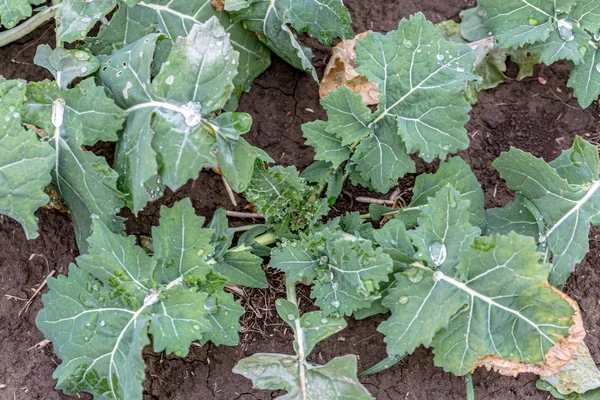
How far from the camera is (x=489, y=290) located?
91.0 inches

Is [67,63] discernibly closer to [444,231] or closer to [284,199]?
[284,199]

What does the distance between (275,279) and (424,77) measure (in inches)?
43.3

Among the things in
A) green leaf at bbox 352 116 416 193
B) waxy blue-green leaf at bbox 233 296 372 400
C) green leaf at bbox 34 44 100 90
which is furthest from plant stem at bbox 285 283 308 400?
green leaf at bbox 34 44 100 90

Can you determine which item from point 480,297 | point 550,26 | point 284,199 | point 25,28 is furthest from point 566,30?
point 25,28

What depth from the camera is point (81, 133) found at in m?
2.35

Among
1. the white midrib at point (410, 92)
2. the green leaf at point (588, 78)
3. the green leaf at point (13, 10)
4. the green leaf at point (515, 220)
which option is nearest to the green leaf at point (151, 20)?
the green leaf at point (13, 10)

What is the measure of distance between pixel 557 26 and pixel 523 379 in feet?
5.16

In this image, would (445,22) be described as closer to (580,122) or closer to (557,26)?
(557,26)

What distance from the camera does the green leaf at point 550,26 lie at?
280cm

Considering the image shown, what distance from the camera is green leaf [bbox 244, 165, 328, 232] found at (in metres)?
2.57

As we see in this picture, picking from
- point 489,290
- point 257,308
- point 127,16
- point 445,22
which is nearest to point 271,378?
point 257,308

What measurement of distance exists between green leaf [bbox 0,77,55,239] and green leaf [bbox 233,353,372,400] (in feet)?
3.05

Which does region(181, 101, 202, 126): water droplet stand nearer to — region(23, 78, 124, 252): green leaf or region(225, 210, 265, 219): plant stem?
region(23, 78, 124, 252): green leaf

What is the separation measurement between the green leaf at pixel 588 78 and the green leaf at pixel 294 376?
165 centimetres
